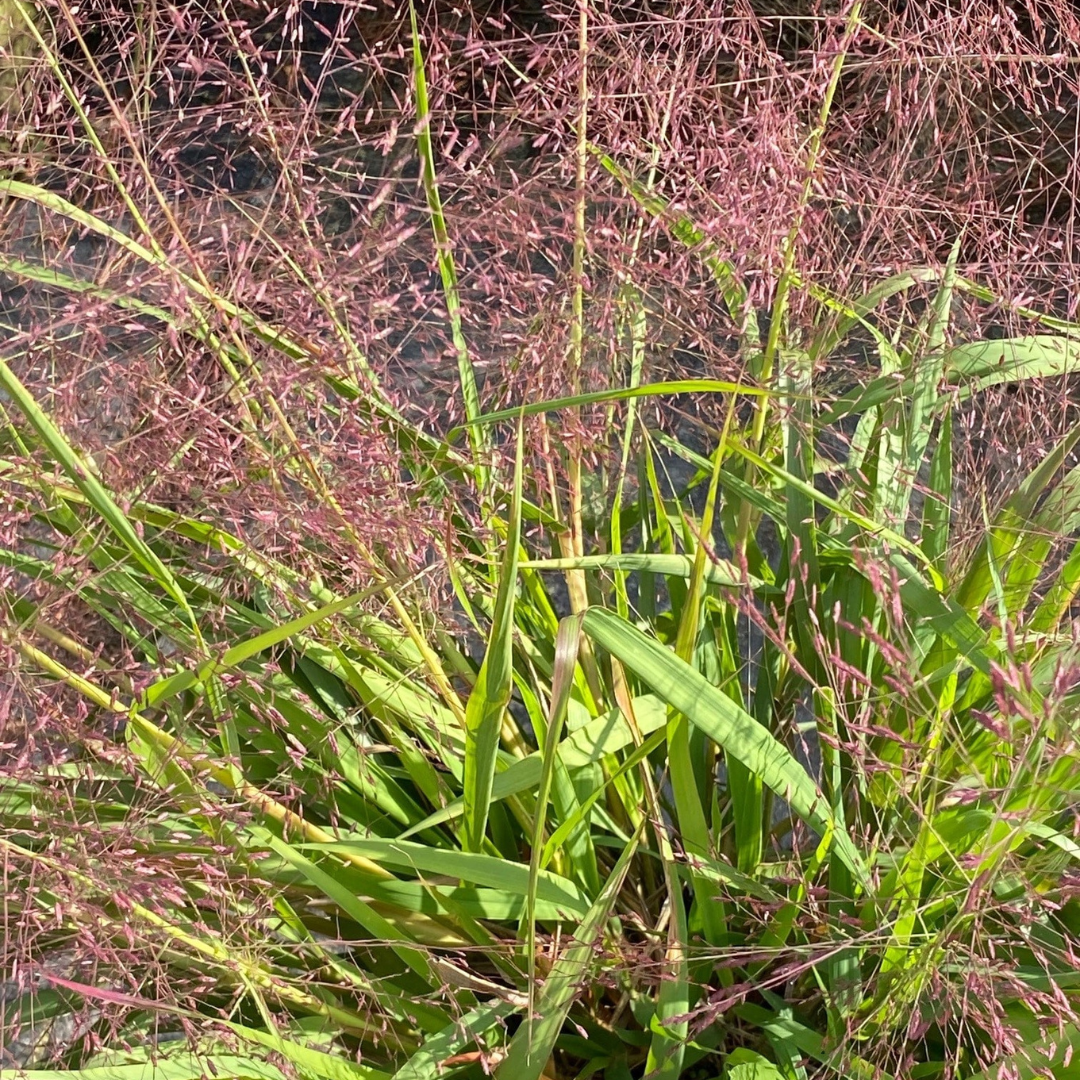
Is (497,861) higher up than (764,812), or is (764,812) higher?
(497,861)

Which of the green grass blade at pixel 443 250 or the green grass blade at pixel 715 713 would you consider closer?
the green grass blade at pixel 715 713

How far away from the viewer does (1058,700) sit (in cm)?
43

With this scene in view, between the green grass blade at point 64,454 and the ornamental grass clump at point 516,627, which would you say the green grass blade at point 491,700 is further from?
the green grass blade at point 64,454

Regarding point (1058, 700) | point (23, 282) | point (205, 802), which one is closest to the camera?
point (1058, 700)

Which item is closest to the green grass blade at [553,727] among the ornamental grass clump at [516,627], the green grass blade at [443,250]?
the ornamental grass clump at [516,627]

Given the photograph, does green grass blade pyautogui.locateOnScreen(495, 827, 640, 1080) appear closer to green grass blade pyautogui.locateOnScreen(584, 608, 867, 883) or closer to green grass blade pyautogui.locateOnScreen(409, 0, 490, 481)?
green grass blade pyautogui.locateOnScreen(584, 608, 867, 883)

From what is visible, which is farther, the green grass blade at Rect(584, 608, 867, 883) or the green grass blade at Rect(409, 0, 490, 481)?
the green grass blade at Rect(409, 0, 490, 481)

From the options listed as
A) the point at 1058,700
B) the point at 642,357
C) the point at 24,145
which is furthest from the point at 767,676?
the point at 24,145

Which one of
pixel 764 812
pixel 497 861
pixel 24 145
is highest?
pixel 24 145

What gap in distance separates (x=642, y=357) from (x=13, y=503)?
0.42 m

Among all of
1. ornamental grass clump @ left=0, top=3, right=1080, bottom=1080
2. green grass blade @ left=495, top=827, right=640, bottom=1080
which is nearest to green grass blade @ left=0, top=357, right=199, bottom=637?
ornamental grass clump @ left=0, top=3, right=1080, bottom=1080

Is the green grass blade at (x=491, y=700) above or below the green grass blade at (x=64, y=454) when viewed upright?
below

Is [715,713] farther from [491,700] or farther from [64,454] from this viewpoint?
[64,454]

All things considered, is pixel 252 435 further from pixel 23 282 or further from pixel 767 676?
pixel 767 676
